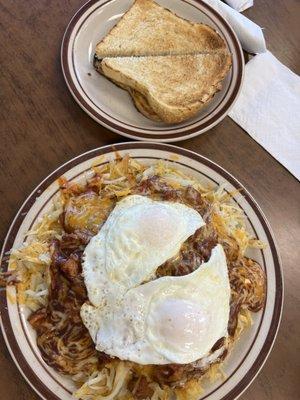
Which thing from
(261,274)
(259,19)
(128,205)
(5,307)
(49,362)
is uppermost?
(259,19)

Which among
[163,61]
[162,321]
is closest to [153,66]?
[163,61]

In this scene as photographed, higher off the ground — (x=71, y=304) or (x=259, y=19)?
(x=259, y=19)

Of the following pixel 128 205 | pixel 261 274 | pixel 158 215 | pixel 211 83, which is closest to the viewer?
pixel 158 215

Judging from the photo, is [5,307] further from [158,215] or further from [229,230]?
[229,230]

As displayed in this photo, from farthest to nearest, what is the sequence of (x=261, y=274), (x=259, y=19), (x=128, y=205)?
(x=259, y=19)
(x=261, y=274)
(x=128, y=205)

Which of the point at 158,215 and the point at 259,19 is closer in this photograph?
the point at 158,215

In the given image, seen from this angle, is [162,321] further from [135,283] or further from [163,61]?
[163,61]

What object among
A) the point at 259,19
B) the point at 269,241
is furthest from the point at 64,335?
the point at 259,19
